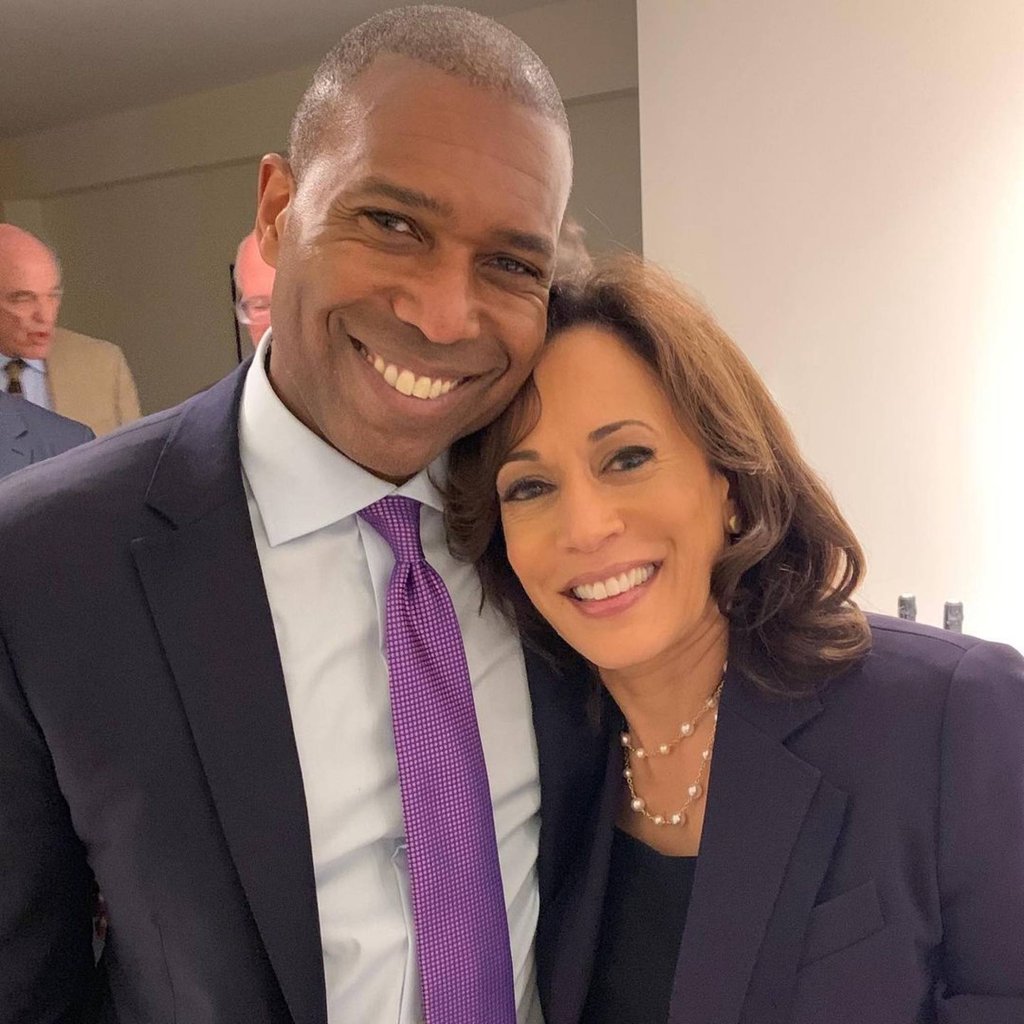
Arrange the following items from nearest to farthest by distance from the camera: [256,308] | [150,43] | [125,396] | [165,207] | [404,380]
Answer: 1. [404,380]
2. [256,308]
3. [125,396]
4. [150,43]
5. [165,207]

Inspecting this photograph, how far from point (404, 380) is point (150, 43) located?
3.47 m

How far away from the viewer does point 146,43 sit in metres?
3.84

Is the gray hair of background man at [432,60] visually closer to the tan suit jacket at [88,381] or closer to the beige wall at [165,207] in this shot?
the tan suit jacket at [88,381]

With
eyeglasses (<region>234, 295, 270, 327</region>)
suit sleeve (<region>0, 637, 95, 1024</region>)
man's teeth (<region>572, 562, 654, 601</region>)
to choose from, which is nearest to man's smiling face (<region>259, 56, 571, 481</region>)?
man's teeth (<region>572, 562, 654, 601</region>)

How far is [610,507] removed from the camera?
1.17 metres

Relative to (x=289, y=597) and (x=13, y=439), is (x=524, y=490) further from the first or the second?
(x=13, y=439)

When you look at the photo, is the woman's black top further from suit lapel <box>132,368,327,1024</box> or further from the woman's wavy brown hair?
suit lapel <box>132,368,327,1024</box>

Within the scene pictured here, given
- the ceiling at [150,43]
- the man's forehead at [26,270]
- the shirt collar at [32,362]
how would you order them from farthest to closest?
1. the ceiling at [150,43]
2. the shirt collar at [32,362]
3. the man's forehead at [26,270]

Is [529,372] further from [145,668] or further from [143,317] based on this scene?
[143,317]

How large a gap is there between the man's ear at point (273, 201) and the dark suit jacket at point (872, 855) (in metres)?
0.82

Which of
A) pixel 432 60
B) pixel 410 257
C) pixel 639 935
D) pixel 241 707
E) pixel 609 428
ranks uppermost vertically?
pixel 432 60

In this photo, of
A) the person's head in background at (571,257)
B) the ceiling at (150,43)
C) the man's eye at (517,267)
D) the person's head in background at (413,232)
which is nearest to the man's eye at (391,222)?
the person's head in background at (413,232)

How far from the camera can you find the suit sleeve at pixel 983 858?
3.37 ft

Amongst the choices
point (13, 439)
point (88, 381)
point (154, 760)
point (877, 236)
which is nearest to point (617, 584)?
point (154, 760)
